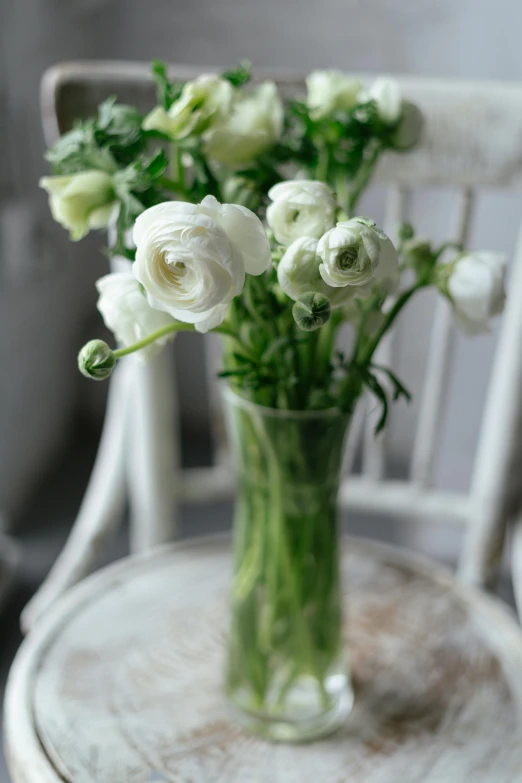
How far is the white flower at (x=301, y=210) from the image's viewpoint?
413 millimetres

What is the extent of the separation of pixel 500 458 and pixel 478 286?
0.31 metres

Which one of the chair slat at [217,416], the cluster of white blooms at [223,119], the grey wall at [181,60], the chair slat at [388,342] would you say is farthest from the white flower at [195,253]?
the grey wall at [181,60]

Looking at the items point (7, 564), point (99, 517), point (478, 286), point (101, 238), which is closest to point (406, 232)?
point (478, 286)

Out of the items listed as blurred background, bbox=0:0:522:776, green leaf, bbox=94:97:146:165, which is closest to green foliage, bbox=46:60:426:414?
green leaf, bbox=94:97:146:165

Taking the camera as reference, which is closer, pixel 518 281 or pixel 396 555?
pixel 518 281

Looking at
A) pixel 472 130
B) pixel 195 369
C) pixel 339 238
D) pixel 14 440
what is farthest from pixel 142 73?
pixel 195 369

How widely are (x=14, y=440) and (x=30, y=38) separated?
2.35 feet

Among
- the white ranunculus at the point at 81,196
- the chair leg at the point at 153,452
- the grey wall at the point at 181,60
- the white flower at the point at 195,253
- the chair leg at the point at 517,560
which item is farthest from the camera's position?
the grey wall at the point at 181,60

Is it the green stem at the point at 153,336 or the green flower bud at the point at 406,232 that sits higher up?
the green flower bud at the point at 406,232

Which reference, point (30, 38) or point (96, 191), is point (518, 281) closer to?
point (96, 191)

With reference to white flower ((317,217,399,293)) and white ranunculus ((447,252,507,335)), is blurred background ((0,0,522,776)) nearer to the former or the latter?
white ranunculus ((447,252,507,335))

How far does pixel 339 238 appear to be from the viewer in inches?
14.6

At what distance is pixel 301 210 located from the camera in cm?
42

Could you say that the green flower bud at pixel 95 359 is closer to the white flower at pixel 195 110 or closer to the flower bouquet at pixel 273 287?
the flower bouquet at pixel 273 287
